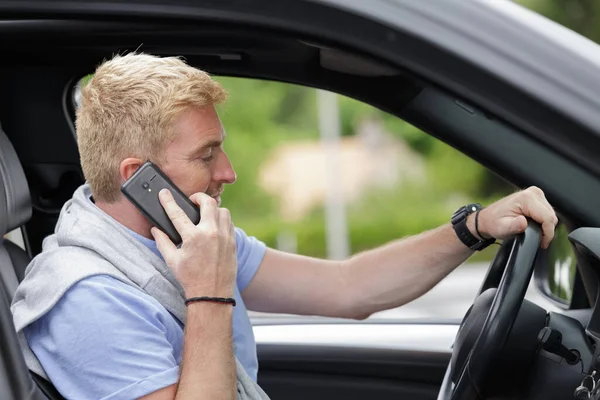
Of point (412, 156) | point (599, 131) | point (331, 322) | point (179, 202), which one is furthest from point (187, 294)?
point (412, 156)

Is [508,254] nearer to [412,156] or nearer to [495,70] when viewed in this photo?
[495,70]

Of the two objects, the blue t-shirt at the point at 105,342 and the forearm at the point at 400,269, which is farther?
the forearm at the point at 400,269

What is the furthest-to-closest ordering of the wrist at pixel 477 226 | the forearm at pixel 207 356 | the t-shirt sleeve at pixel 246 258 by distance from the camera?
1. the t-shirt sleeve at pixel 246 258
2. the wrist at pixel 477 226
3. the forearm at pixel 207 356

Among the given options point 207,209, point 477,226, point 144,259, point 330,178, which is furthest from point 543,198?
point 330,178

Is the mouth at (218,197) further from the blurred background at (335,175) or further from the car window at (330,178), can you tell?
the blurred background at (335,175)

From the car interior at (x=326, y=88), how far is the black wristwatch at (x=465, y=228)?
0.34 ft

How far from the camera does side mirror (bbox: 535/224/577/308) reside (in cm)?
215

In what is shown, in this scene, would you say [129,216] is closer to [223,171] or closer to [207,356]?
[223,171]

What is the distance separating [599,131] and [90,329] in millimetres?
889

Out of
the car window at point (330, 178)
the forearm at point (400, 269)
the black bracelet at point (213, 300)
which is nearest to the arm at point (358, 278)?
the forearm at point (400, 269)

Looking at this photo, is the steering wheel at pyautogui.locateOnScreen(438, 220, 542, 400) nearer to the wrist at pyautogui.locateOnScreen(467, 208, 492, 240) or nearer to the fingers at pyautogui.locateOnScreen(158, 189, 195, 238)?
the wrist at pyautogui.locateOnScreen(467, 208, 492, 240)

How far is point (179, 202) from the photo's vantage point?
5.44 ft

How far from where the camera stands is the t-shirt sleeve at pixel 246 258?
7.42 feet

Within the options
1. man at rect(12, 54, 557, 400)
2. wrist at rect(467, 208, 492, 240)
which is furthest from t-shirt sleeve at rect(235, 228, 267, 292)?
wrist at rect(467, 208, 492, 240)
